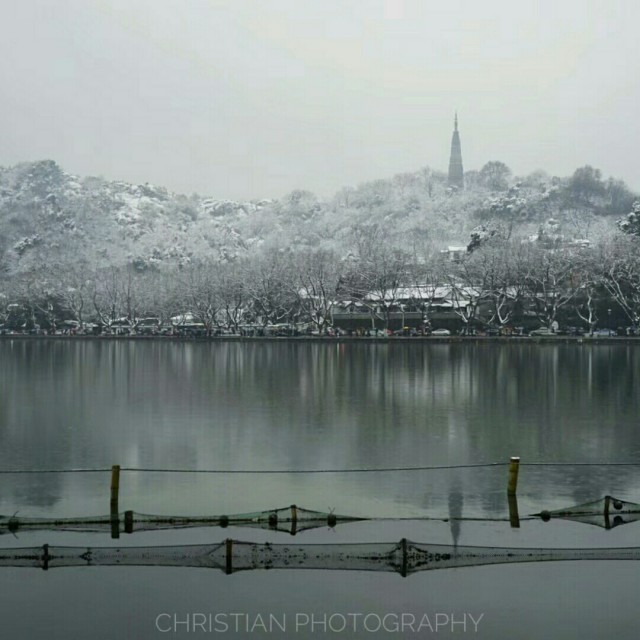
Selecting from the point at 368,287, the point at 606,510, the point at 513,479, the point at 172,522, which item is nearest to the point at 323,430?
the point at 513,479

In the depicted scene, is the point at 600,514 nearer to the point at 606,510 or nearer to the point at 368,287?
the point at 606,510

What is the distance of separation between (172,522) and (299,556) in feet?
8.68

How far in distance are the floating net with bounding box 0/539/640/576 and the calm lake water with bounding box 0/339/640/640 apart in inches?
8.5

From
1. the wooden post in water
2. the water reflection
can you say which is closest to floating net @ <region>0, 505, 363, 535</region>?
the wooden post in water

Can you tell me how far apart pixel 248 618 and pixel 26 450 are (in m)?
12.9

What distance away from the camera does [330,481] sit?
1869cm

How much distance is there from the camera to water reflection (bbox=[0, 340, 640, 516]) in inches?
689

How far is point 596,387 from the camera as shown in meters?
38.7

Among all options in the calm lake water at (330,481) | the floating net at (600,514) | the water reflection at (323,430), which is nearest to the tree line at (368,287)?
the water reflection at (323,430)

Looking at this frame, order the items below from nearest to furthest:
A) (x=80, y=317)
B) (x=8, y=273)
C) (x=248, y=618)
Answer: (x=248, y=618), (x=80, y=317), (x=8, y=273)

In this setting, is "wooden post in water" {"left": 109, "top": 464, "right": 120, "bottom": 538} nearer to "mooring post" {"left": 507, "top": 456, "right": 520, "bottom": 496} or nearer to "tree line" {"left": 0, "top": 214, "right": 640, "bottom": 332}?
"mooring post" {"left": 507, "top": 456, "right": 520, "bottom": 496}

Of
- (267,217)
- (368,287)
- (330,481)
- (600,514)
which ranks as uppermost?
(267,217)

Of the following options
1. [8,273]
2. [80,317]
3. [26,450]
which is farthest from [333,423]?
[8,273]

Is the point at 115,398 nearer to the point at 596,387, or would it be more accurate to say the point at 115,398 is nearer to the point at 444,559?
the point at 596,387
